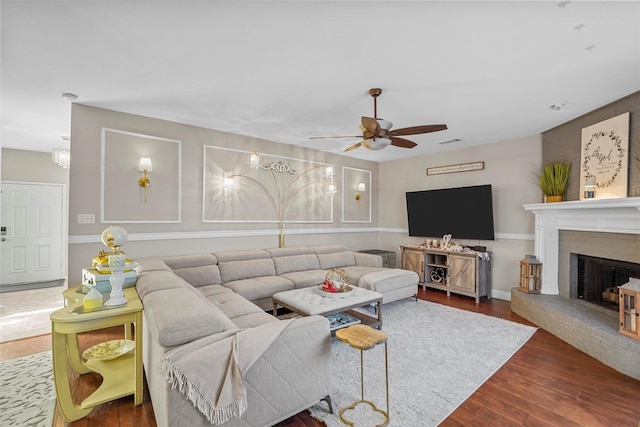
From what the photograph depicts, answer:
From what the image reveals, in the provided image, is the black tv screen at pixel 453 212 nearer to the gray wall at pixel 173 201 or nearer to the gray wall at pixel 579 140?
the gray wall at pixel 579 140

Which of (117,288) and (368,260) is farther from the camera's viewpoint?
(368,260)

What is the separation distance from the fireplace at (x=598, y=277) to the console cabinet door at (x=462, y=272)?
123cm

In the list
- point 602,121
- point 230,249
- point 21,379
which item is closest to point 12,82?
point 21,379

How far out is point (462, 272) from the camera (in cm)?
488

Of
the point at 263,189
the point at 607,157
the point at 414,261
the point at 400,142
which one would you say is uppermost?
the point at 400,142

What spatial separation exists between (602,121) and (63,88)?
5867mm

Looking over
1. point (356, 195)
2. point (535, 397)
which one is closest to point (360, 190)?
point (356, 195)

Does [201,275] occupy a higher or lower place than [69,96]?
lower

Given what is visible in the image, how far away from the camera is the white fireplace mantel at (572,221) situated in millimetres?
2989

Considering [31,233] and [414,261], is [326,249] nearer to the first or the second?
[414,261]

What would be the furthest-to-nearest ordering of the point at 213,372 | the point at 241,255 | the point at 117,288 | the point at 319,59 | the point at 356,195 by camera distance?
the point at 356,195 → the point at 241,255 → the point at 319,59 → the point at 117,288 → the point at 213,372

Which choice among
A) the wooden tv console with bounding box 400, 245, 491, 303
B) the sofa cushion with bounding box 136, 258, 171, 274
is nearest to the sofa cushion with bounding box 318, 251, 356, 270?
the wooden tv console with bounding box 400, 245, 491, 303

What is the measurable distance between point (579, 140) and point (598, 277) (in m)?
1.72

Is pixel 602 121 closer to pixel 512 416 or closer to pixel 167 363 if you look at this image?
pixel 512 416
